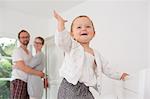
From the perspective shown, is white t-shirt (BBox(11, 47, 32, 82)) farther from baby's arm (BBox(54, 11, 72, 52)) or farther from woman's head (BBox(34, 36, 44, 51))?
baby's arm (BBox(54, 11, 72, 52))

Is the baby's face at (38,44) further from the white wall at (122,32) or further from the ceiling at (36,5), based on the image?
the white wall at (122,32)

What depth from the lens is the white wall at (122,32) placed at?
3.53 feet

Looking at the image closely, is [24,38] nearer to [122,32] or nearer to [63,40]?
[122,32]

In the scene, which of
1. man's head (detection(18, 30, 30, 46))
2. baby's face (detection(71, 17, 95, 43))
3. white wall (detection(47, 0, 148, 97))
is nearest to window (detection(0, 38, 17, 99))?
man's head (detection(18, 30, 30, 46))

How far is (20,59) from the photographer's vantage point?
119 cm

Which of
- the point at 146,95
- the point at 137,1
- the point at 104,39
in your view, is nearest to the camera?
the point at 146,95

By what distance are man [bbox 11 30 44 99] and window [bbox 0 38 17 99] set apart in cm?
7

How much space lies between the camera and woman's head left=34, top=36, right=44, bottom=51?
4.52 ft

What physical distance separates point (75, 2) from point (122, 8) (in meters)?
0.35

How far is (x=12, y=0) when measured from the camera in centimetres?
143

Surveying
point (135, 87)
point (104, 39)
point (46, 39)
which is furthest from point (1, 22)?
point (135, 87)

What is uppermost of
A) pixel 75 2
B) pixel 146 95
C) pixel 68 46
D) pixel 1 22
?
pixel 75 2

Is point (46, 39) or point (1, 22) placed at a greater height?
point (1, 22)

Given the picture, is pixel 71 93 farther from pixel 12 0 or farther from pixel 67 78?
pixel 12 0
